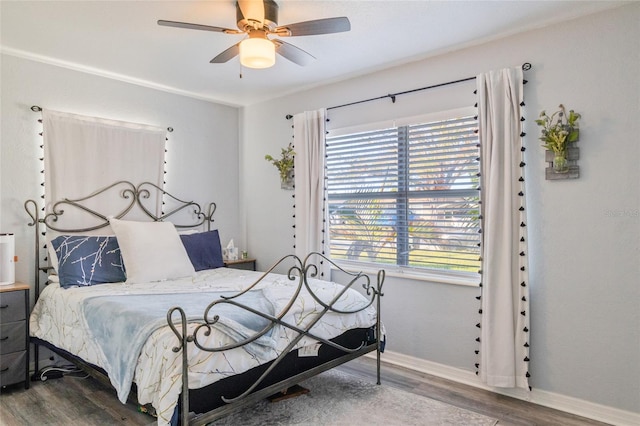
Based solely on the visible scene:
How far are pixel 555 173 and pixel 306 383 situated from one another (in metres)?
2.27

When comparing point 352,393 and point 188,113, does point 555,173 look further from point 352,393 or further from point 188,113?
point 188,113

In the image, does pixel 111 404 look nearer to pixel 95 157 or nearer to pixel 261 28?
pixel 95 157

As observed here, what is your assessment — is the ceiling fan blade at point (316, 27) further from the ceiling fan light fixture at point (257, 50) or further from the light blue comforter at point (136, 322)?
the light blue comforter at point (136, 322)

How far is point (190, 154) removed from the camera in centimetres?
453

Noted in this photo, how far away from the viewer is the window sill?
320 cm

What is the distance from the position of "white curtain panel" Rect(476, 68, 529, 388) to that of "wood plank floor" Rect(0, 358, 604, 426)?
171mm

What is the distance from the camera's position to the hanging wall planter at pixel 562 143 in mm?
2645

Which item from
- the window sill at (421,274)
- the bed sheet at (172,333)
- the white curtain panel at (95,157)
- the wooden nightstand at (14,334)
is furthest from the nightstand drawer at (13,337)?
the window sill at (421,274)

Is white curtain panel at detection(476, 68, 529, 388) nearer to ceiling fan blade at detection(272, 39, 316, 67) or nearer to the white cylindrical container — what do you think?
ceiling fan blade at detection(272, 39, 316, 67)

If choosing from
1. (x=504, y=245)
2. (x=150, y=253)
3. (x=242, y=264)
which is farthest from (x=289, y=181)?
(x=504, y=245)

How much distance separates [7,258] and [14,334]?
1.81 feet

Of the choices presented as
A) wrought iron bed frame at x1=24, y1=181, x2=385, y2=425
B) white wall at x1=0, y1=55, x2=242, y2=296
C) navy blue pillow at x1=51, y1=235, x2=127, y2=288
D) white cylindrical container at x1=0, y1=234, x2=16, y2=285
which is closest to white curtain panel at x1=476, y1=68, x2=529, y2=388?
wrought iron bed frame at x1=24, y1=181, x2=385, y2=425

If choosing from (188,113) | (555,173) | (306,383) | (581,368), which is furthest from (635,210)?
(188,113)

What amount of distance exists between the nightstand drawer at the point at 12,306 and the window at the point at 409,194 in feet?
8.33
